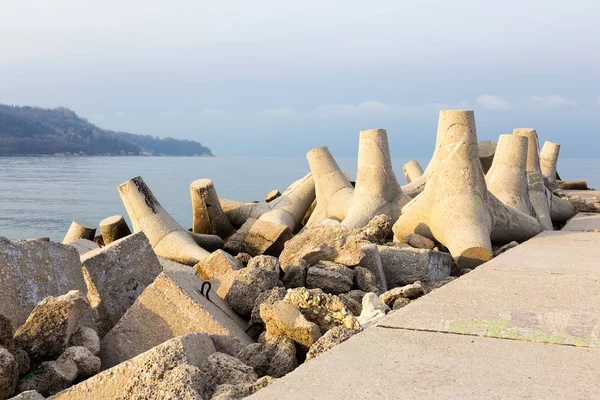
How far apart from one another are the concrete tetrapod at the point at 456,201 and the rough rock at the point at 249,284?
8.12ft

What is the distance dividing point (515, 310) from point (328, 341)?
40.8 inches

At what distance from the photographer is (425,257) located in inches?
226

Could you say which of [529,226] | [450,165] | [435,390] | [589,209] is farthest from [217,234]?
[435,390]

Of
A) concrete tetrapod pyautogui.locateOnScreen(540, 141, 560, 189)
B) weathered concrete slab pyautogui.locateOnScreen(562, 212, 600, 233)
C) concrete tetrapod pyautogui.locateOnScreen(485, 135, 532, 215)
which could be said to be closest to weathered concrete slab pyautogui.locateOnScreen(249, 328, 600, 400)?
weathered concrete slab pyautogui.locateOnScreen(562, 212, 600, 233)

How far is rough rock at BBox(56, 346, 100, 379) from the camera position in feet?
12.0

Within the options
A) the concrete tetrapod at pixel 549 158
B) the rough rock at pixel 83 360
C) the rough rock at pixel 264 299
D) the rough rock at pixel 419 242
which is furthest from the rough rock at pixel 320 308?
the concrete tetrapod at pixel 549 158

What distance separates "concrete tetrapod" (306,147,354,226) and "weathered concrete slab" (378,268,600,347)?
185 inches

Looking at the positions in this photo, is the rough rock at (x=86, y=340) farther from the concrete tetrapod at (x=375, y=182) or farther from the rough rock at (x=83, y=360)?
the concrete tetrapod at (x=375, y=182)

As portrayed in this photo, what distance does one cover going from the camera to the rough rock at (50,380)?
347cm

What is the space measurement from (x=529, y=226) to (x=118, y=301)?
4845 millimetres

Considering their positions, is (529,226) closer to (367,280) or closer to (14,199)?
(367,280)

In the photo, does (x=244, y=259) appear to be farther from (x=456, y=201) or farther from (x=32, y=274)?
(x=32, y=274)

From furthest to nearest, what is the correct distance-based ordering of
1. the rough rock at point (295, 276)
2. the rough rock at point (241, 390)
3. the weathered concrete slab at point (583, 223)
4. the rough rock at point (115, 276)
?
the weathered concrete slab at point (583, 223), the rough rock at point (295, 276), the rough rock at point (115, 276), the rough rock at point (241, 390)

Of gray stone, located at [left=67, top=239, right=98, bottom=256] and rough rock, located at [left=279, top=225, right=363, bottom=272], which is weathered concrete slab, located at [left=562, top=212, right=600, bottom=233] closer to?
rough rock, located at [left=279, top=225, right=363, bottom=272]
